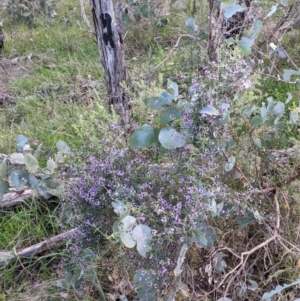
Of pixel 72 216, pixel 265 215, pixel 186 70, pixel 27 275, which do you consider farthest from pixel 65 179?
pixel 186 70

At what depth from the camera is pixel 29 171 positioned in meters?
1.50

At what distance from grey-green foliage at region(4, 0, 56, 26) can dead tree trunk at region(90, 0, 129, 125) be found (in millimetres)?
2088

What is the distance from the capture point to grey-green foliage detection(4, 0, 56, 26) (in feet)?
14.2

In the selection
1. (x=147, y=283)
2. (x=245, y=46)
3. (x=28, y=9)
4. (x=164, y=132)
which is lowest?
(x=28, y=9)

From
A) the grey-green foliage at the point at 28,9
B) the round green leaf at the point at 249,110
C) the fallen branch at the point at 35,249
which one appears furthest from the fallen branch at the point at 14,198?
the grey-green foliage at the point at 28,9

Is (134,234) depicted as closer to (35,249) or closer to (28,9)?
(35,249)

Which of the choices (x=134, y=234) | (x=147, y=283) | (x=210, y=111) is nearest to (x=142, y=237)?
(x=134, y=234)

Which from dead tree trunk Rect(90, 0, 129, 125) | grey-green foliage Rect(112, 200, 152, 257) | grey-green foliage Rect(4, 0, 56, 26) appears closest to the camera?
grey-green foliage Rect(112, 200, 152, 257)

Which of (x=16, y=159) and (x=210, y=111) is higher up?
(x=210, y=111)

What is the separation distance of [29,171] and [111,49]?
1152mm

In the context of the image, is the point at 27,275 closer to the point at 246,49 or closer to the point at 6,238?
the point at 6,238

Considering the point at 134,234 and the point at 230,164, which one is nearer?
the point at 134,234

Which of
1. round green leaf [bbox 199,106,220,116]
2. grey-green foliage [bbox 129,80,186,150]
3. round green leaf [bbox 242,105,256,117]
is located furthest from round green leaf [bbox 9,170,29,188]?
round green leaf [bbox 242,105,256,117]

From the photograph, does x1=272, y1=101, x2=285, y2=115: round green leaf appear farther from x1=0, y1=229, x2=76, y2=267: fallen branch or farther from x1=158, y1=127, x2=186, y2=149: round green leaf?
x1=0, y1=229, x2=76, y2=267: fallen branch
